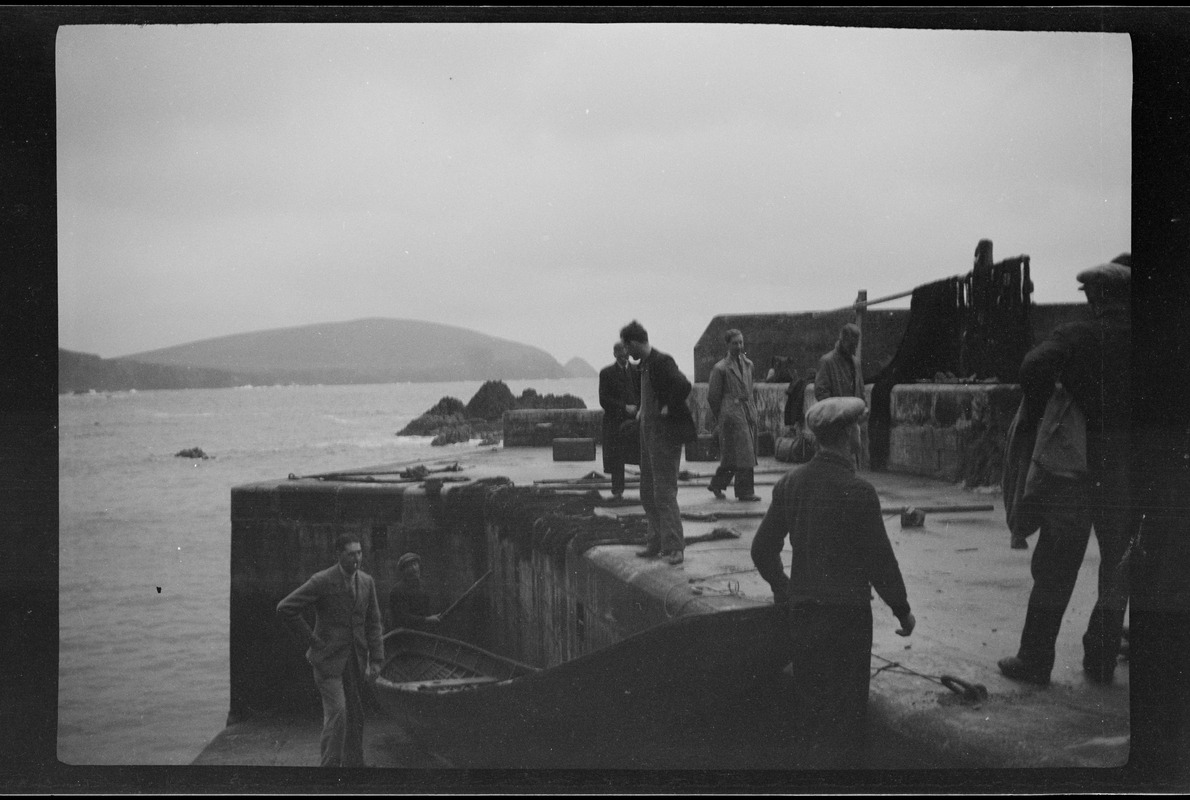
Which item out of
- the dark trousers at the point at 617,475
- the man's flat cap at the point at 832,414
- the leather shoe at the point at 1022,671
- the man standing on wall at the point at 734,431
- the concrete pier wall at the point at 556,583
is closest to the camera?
the leather shoe at the point at 1022,671

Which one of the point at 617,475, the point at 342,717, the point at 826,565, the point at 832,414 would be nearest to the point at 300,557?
the point at 342,717

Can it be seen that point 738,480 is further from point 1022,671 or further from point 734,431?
point 1022,671

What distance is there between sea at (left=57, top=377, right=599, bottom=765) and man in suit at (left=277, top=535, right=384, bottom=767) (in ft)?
1.31

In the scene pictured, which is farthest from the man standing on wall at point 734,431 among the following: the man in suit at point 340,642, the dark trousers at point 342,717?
the dark trousers at point 342,717

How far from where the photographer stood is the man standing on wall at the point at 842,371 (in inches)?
139

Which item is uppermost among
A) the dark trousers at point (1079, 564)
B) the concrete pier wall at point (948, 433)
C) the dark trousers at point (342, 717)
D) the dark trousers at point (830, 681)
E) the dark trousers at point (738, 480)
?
the concrete pier wall at point (948, 433)

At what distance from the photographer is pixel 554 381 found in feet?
13.0

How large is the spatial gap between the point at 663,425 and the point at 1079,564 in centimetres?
151

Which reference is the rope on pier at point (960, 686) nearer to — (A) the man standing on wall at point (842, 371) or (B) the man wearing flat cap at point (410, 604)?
(A) the man standing on wall at point (842, 371)

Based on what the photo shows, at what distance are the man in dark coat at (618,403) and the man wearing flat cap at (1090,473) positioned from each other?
141 centimetres

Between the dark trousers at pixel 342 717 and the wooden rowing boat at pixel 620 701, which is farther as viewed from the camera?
the dark trousers at pixel 342 717

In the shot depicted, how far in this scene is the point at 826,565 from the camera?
128 inches

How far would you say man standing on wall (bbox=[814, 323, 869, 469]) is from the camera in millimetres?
3543

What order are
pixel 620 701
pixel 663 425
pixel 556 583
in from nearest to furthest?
pixel 620 701 < pixel 663 425 < pixel 556 583
